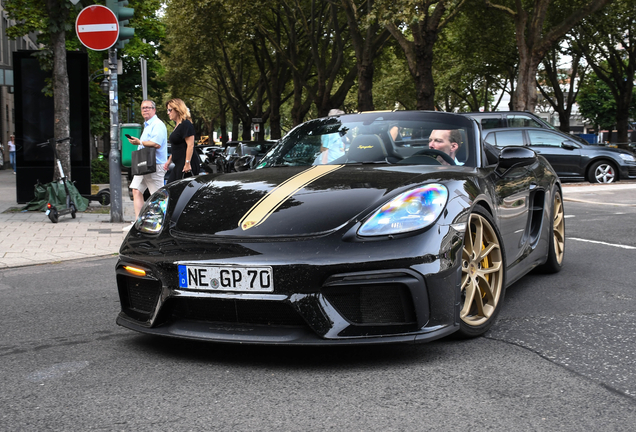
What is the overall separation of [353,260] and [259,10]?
28.4 metres

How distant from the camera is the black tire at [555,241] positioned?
6.01 m

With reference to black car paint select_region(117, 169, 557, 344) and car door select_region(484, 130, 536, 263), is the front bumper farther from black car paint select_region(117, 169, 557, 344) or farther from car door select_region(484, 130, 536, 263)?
car door select_region(484, 130, 536, 263)

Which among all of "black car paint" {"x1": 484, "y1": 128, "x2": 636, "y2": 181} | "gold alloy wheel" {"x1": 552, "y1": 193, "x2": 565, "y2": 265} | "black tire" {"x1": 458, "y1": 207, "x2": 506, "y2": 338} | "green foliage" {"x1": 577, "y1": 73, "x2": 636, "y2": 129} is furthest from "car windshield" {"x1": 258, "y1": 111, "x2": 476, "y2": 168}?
"green foliage" {"x1": 577, "y1": 73, "x2": 636, "y2": 129}

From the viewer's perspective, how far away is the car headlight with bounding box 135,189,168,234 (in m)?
4.05

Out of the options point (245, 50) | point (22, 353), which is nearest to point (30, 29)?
point (22, 353)

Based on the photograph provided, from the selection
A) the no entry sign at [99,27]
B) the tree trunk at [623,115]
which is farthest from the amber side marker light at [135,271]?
the tree trunk at [623,115]

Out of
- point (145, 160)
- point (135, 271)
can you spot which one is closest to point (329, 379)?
point (135, 271)

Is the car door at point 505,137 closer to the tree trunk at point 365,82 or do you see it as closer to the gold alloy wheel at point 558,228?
the tree trunk at point 365,82

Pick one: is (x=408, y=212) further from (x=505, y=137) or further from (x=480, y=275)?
(x=505, y=137)

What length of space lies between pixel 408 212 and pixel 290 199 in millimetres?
630

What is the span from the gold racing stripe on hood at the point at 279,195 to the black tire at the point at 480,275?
0.89 metres

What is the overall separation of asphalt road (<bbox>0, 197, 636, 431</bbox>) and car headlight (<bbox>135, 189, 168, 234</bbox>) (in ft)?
1.97

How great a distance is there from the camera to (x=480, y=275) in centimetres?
417

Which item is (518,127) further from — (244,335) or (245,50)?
(245,50)
